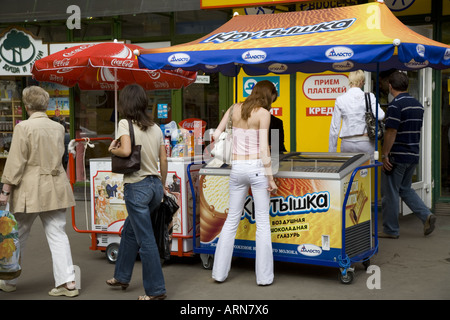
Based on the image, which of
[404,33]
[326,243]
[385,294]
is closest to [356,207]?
[326,243]

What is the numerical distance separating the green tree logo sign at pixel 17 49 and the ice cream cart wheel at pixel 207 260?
651cm

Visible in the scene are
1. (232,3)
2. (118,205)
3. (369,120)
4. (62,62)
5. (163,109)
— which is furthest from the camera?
(163,109)

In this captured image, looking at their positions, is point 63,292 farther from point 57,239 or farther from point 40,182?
point 40,182

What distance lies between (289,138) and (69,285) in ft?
16.3

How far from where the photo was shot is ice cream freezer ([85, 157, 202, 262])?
247 inches

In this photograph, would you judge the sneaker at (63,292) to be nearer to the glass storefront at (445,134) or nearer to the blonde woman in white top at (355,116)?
the blonde woman in white top at (355,116)

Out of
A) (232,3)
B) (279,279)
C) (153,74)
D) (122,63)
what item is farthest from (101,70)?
(279,279)

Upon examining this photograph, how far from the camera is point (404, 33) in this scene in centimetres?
568

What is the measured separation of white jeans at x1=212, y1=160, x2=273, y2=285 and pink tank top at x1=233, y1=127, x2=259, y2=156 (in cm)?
10

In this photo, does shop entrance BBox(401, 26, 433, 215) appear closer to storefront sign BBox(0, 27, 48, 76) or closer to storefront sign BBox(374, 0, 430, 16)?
storefront sign BBox(374, 0, 430, 16)

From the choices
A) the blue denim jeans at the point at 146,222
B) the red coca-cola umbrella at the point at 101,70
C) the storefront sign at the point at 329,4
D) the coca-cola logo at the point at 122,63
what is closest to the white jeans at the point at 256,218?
the blue denim jeans at the point at 146,222

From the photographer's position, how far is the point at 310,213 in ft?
18.4

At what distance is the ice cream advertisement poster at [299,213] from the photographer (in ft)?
18.1

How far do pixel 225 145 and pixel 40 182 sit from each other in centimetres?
169
